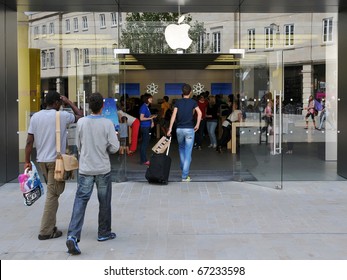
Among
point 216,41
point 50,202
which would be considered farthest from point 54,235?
point 216,41

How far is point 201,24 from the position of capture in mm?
11102

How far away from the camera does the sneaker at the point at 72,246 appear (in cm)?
543

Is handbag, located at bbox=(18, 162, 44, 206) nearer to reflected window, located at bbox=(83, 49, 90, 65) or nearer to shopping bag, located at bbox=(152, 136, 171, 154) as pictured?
shopping bag, located at bbox=(152, 136, 171, 154)

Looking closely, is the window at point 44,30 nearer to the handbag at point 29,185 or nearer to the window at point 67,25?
the window at point 67,25

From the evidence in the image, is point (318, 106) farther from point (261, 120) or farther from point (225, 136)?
point (225, 136)

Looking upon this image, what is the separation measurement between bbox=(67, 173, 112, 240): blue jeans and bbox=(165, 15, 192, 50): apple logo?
5.92 metres

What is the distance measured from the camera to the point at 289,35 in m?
11.3

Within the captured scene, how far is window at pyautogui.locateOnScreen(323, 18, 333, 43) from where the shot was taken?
431 inches

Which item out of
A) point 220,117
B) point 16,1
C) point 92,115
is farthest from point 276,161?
point 220,117

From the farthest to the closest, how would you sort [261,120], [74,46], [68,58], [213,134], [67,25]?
[213,134] → [68,58] → [74,46] → [67,25] → [261,120]

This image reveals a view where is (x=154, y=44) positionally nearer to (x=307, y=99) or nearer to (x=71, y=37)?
(x=71, y=37)

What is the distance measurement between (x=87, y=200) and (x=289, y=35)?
7.08 meters

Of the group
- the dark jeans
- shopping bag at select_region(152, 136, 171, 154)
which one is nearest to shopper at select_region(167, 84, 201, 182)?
shopping bag at select_region(152, 136, 171, 154)

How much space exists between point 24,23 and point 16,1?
0.85 meters
